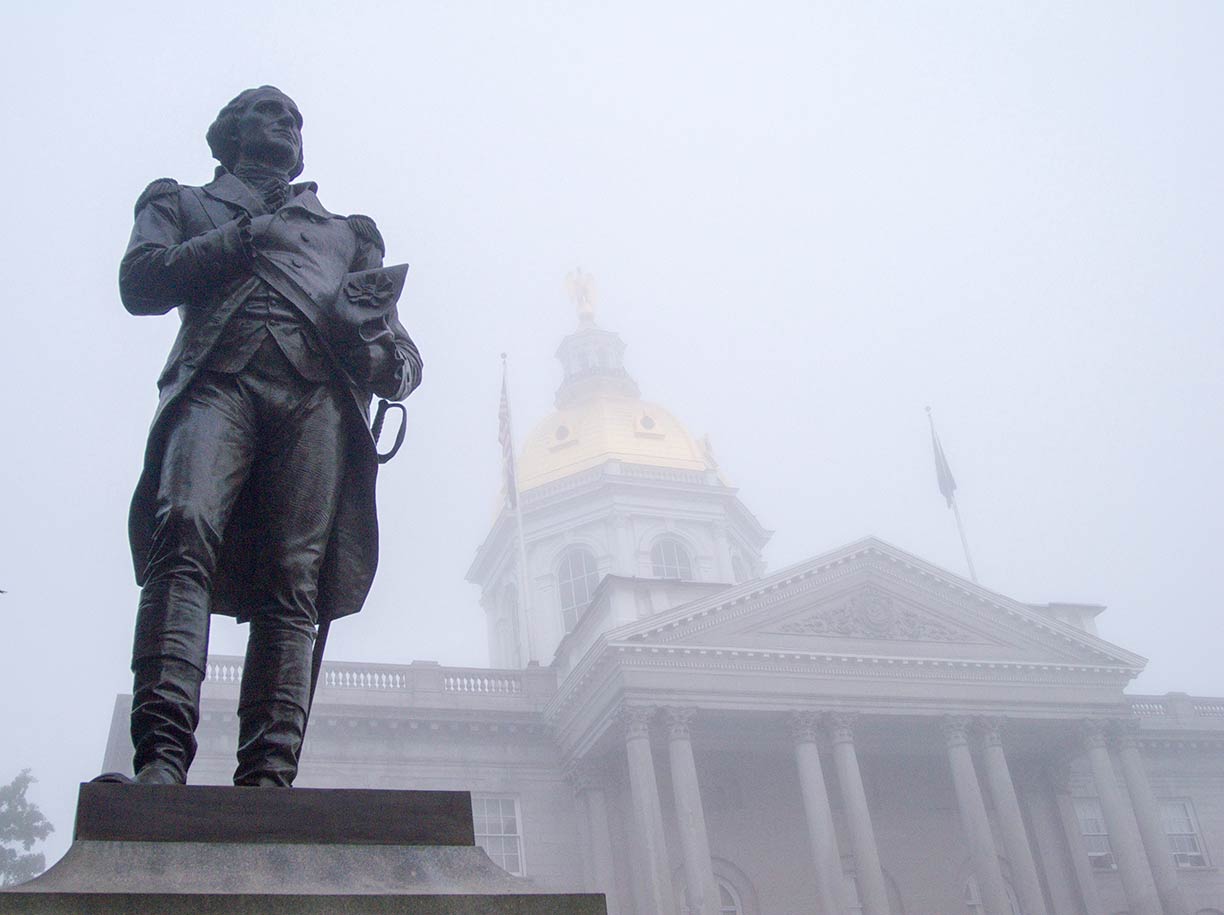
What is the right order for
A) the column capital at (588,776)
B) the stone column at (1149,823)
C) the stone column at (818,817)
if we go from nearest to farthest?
1. the stone column at (818,817)
2. the stone column at (1149,823)
3. the column capital at (588,776)

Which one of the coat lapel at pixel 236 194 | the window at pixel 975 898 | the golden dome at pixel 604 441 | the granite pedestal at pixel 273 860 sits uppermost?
the golden dome at pixel 604 441

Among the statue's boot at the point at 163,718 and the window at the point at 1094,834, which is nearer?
the statue's boot at the point at 163,718

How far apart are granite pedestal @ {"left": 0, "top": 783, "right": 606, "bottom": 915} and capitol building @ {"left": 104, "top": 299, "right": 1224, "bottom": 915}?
23.2m

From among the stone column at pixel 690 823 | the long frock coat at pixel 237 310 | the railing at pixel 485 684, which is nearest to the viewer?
the long frock coat at pixel 237 310

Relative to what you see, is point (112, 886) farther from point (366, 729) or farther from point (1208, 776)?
point (1208, 776)

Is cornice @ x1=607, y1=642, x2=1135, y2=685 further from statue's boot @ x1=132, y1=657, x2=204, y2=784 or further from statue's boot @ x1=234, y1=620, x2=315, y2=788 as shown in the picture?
statue's boot @ x1=132, y1=657, x2=204, y2=784

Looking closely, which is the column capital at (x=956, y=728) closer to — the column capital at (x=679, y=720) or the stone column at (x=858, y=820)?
the stone column at (x=858, y=820)

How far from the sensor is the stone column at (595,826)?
28.9m

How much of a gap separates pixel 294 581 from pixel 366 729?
89.9 ft

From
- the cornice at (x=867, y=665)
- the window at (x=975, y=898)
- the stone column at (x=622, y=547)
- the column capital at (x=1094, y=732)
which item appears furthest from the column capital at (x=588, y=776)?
the column capital at (x=1094, y=732)

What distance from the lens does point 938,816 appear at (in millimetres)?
32594

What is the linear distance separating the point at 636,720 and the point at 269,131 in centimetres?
2386

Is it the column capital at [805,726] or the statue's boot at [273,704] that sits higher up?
the column capital at [805,726]

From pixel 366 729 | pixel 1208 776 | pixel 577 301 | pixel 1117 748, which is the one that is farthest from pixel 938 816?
pixel 577 301
